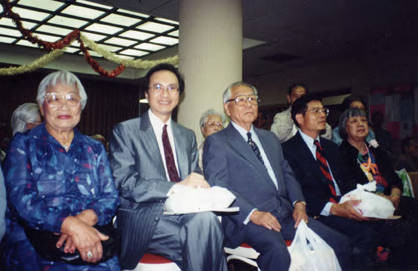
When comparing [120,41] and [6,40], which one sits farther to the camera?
[6,40]

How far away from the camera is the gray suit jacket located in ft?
6.00

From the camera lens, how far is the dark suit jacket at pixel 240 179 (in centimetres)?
219

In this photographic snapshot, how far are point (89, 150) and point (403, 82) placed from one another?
8.34 metres

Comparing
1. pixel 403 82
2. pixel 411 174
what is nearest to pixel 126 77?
A: pixel 403 82

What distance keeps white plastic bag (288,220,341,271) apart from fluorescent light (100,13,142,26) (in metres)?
6.47

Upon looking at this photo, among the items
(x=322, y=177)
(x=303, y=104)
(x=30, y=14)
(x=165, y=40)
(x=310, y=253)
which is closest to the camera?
(x=310, y=253)

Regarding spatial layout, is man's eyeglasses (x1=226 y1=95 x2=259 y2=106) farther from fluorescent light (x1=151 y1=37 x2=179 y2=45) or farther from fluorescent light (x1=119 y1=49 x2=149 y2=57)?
fluorescent light (x1=119 y1=49 x2=149 y2=57)

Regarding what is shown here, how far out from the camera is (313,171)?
8.53ft

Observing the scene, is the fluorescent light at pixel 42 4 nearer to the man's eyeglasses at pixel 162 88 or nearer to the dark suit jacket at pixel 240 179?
the man's eyeglasses at pixel 162 88

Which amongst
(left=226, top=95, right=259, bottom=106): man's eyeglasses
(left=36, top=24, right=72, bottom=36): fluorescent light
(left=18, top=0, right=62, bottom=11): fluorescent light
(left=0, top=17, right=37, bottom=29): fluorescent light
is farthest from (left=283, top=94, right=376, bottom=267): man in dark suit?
(left=0, top=17, right=37, bottom=29): fluorescent light

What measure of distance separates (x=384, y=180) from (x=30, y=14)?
7.38 meters

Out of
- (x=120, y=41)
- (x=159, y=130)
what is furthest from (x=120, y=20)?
(x=159, y=130)

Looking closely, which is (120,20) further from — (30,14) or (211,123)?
(211,123)

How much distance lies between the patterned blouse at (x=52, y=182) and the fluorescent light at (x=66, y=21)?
642 cm
